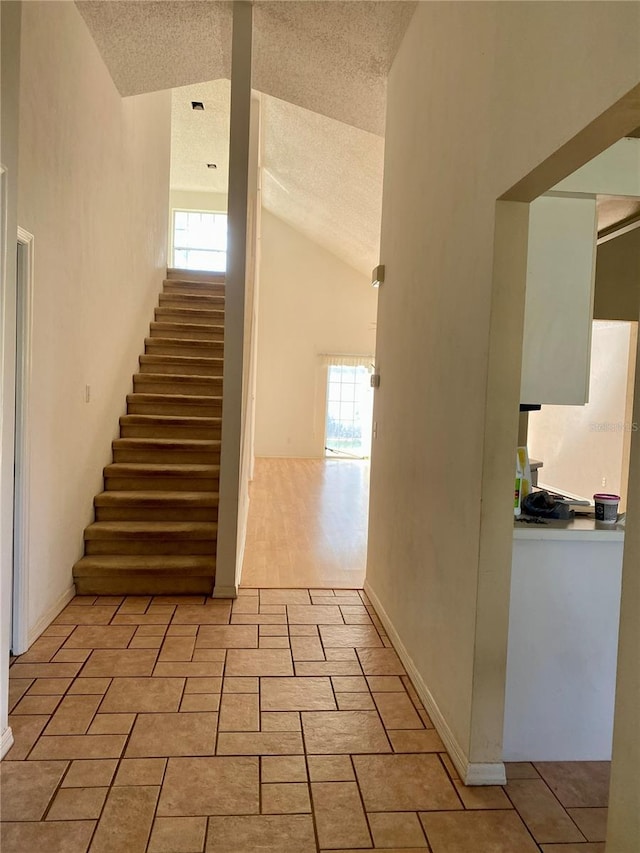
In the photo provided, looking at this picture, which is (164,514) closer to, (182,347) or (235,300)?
(235,300)

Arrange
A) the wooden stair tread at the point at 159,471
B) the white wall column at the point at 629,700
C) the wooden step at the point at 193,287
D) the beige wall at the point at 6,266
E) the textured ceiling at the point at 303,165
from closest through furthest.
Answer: the white wall column at the point at 629,700 < the beige wall at the point at 6,266 < the wooden stair tread at the point at 159,471 < the textured ceiling at the point at 303,165 < the wooden step at the point at 193,287

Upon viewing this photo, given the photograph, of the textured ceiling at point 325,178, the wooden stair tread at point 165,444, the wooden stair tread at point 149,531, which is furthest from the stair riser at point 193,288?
the wooden stair tread at point 149,531

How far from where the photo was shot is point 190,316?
6180 mm

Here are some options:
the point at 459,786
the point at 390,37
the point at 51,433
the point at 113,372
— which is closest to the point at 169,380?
the point at 113,372

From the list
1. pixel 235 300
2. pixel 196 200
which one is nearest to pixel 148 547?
pixel 235 300

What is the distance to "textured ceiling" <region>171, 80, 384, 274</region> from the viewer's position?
6.12m

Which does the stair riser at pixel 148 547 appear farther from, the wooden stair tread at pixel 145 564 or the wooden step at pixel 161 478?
the wooden step at pixel 161 478

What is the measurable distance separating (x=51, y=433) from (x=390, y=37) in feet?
9.75

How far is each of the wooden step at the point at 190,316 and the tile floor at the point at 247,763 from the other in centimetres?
384

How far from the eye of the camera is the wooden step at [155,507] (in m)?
4.04

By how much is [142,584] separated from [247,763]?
1.88 m

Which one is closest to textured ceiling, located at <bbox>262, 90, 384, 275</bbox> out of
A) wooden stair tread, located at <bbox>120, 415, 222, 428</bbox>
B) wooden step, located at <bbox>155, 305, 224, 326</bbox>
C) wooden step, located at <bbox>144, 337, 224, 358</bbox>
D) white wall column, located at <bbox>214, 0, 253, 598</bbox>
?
white wall column, located at <bbox>214, 0, 253, 598</bbox>

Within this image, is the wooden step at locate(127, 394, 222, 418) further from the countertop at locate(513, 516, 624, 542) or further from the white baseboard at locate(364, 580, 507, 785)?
the countertop at locate(513, 516, 624, 542)

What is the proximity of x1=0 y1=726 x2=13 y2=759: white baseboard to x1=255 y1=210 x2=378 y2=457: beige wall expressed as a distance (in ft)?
29.0
